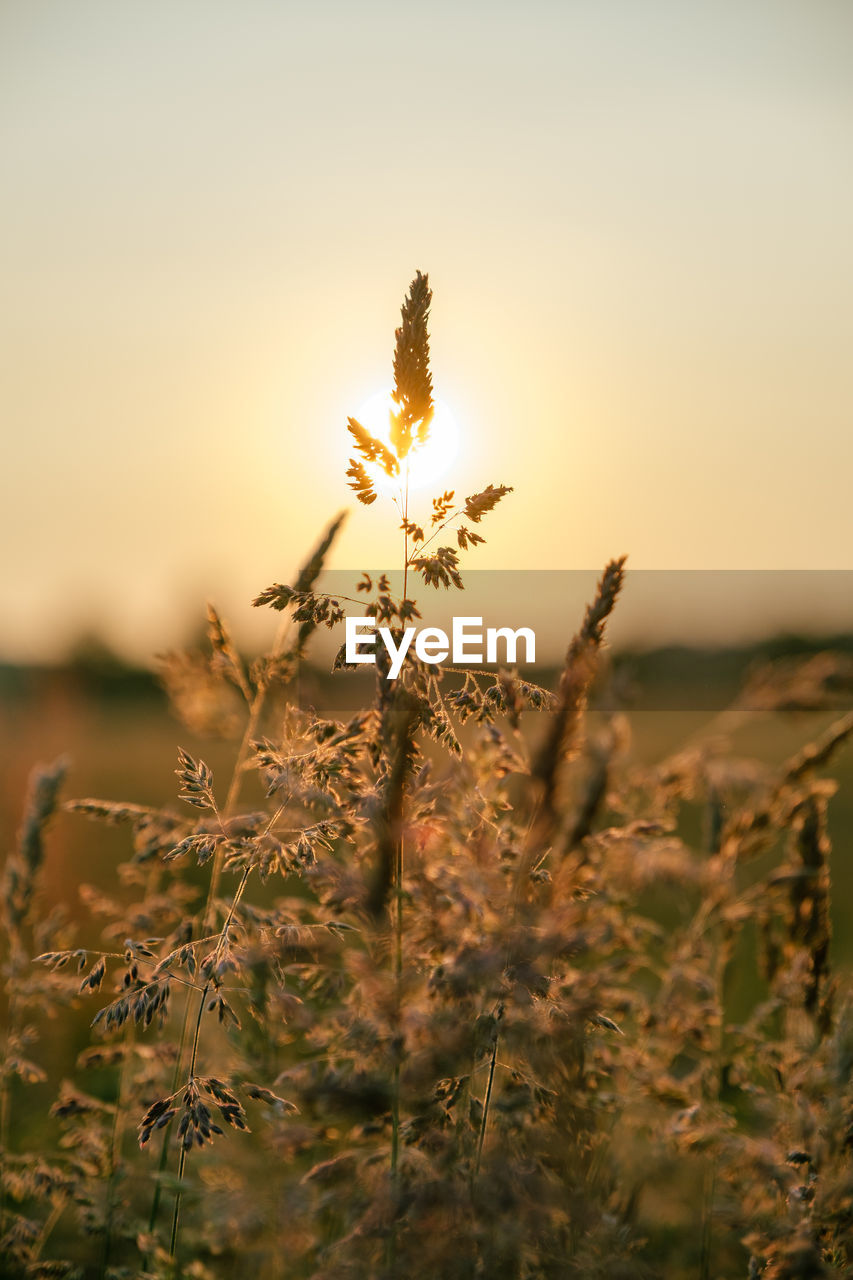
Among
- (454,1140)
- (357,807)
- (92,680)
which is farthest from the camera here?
(92,680)

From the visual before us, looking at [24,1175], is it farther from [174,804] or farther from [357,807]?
[357,807]

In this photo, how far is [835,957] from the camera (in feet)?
27.2

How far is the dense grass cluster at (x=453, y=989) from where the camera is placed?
2.11 m

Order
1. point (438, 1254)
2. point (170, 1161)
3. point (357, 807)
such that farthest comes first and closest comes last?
point (170, 1161) → point (357, 807) → point (438, 1254)

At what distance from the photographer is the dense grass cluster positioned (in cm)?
211

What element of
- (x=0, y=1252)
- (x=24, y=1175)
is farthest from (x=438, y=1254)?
(x=0, y=1252)

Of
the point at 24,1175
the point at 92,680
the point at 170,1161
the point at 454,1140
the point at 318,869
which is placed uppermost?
the point at 92,680

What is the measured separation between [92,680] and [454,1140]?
1804 inches

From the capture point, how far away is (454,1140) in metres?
2.14

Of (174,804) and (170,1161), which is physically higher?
(174,804)

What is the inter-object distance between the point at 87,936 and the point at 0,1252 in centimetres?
654

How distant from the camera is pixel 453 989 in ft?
6.82

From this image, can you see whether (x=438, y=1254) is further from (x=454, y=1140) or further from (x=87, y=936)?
(x=87, y=936)

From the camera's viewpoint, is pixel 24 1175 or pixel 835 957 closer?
pixel 24 1175
